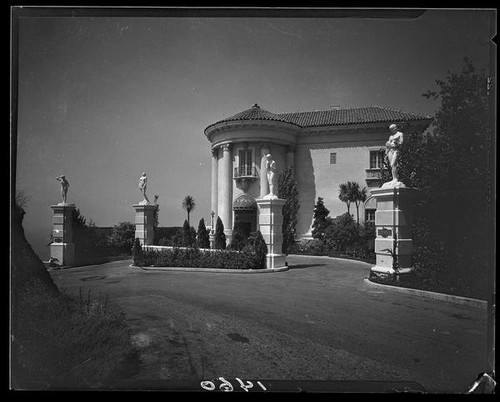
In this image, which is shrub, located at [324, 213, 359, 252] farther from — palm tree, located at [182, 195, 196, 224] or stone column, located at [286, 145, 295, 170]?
palm tree, located at [182, 195, 196, 224]

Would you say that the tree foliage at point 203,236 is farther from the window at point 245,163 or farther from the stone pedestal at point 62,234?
the stone pedestal at point 62,234

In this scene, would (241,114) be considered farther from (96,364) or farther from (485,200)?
(96,364)

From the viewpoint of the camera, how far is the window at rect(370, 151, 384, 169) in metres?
8.34

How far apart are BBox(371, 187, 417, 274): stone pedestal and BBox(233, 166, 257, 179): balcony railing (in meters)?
3.85

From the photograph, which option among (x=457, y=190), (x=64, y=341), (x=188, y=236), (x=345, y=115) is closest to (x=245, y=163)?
(x=188, y=236)

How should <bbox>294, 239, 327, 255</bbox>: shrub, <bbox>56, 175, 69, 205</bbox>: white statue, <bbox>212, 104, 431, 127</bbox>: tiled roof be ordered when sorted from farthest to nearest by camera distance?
<bbox>294, 239, 327, 255</bbox>: shrub, <bbox>212, 104, 431, 127</bbox>: tiled roof, <bbox>56, 175, 69, 205</bbox>: white statue

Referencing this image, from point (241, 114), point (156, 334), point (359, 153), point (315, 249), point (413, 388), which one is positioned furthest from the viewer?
point (315, 249)

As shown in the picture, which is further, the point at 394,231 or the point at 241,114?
the point at 394,231

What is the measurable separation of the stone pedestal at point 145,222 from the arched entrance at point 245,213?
253cm

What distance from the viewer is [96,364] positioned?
360 cm

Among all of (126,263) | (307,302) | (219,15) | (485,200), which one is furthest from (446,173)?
(126,263)

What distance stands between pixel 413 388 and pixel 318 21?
449 centimetres

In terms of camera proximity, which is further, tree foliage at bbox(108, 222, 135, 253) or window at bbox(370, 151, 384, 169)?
window at bbox(370, 151, 384, 169)

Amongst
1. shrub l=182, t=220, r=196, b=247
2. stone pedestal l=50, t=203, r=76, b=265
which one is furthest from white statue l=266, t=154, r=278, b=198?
stone pedestal l=50, t=203, r=76, b=265
